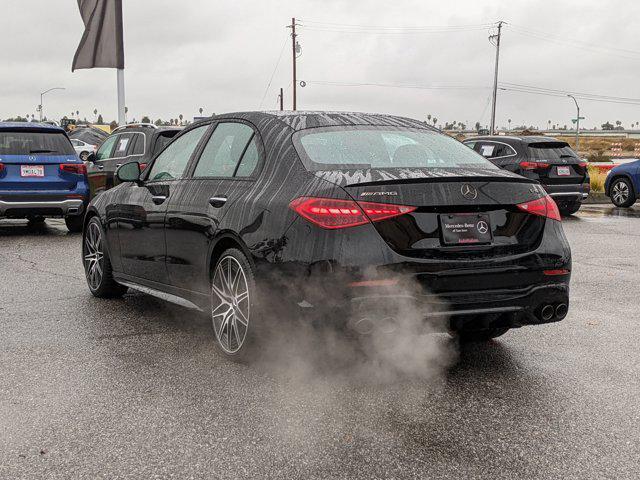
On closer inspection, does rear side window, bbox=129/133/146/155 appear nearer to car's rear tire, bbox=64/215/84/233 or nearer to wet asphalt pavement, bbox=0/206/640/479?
car's rear tire, bbox=64/215/84/233

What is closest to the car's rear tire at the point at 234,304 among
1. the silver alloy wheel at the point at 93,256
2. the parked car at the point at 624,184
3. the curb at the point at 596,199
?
the silver alloy wheel at the point at 93,256

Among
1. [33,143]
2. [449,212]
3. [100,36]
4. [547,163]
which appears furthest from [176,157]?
[100,36]

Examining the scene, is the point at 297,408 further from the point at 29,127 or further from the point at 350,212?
the point at 29,127

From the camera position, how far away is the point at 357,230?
13.8ft

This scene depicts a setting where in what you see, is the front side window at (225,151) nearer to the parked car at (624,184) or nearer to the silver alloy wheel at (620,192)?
the parked car at (624,184)

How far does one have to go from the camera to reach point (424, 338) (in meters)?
4.98

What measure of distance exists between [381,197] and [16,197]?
9502 mm

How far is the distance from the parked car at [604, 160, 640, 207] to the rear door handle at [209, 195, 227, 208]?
51.5 feet

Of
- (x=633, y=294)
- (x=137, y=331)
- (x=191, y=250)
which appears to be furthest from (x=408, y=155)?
(x=633, y=294)

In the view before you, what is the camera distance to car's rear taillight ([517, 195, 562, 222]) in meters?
4.61

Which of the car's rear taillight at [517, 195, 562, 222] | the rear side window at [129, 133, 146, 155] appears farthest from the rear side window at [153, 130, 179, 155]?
the car's rear taillight at [517, 195, 562, 222]

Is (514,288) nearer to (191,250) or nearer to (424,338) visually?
(424,338)

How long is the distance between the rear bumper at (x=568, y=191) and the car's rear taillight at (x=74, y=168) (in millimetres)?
8856

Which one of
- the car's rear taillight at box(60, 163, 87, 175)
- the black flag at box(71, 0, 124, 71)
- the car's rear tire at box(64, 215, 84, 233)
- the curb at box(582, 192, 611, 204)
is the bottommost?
the curb at box(582, 192, 611, 204)
